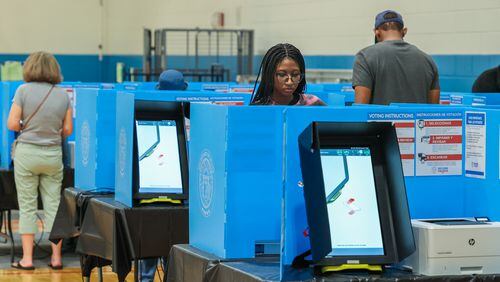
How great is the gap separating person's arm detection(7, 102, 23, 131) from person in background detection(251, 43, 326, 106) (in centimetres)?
381

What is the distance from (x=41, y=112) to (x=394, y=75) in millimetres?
Result: 2809

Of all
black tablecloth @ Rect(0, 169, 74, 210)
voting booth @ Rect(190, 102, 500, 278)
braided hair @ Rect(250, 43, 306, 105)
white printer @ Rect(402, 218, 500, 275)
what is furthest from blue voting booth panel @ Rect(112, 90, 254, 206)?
black tablecloth @ Rect(0, 169, 74, 210)

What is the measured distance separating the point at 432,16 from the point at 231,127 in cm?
797

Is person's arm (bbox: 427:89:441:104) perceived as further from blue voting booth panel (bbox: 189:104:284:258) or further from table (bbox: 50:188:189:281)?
blue voting booth panel (bbox: 189:104:284:258)

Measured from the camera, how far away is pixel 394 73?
6727 mm

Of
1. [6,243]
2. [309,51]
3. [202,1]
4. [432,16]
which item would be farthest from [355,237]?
[202,1]

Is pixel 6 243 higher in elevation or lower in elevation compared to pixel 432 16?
lower

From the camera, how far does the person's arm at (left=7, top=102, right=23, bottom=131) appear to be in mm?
8078

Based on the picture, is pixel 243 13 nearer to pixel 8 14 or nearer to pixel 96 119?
pixel 8 14

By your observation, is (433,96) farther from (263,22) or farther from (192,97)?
(263,22)

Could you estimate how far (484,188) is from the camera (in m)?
3.77

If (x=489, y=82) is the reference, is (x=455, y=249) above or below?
below

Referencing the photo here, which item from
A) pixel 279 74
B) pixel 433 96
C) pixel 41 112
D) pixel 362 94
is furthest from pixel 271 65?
pixel 41 112

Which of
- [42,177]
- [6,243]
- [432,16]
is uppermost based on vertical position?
[432,16]
